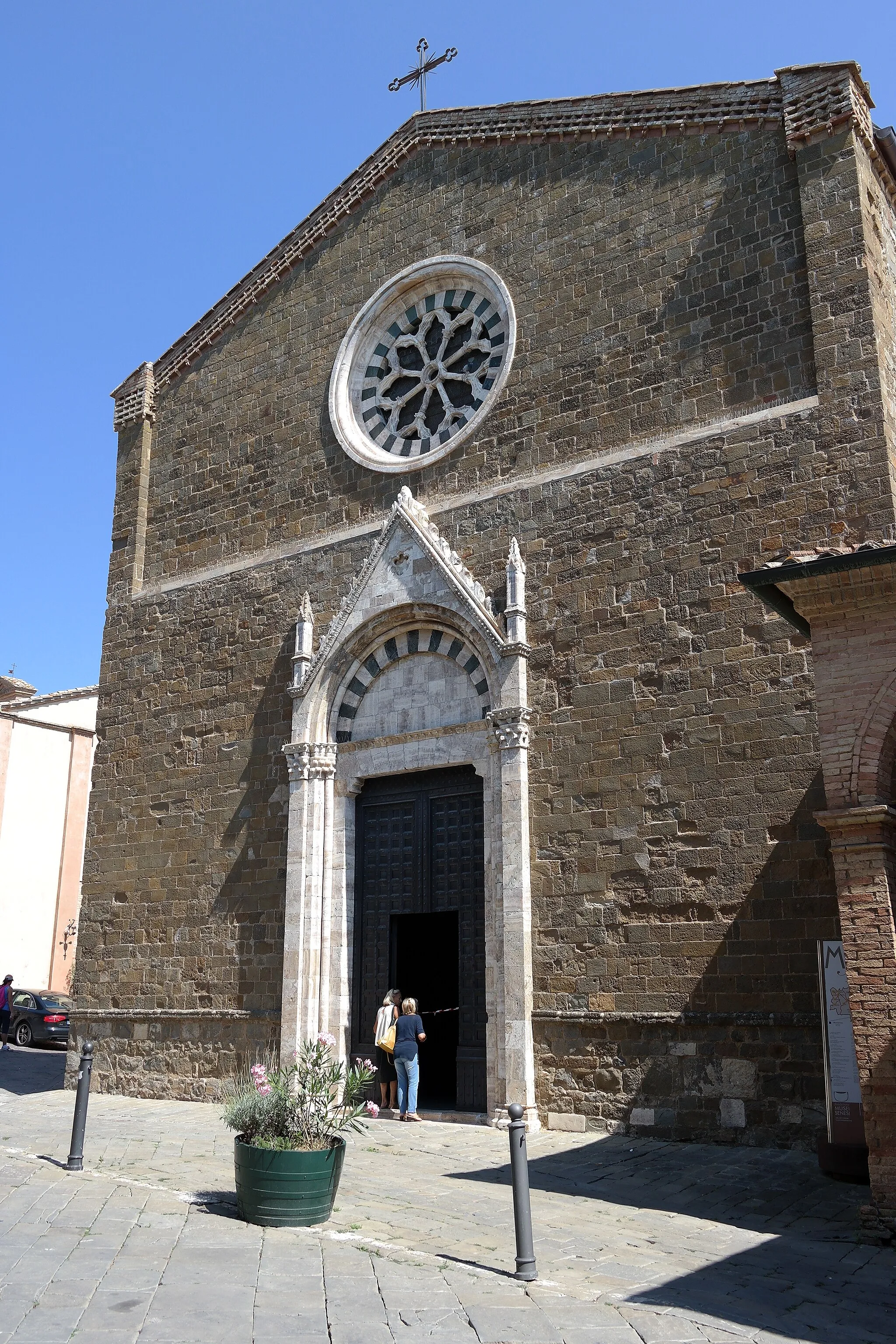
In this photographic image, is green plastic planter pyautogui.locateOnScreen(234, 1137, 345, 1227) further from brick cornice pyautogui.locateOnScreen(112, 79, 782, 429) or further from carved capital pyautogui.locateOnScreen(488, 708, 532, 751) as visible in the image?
brick cornice pyautogui.locateOnScreen(112, 79, 782, 429)

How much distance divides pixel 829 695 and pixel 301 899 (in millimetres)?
7825

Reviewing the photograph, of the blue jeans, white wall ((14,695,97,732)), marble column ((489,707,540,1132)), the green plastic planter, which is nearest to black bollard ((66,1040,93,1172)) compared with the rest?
the green plastic planter

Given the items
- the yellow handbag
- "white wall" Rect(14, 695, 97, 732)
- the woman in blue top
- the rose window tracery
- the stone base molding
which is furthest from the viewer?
Result: "white wall" Rect(14, 695, 97, 732)

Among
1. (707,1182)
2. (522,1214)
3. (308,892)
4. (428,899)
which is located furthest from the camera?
(308,892)

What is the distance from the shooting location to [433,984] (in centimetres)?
1595

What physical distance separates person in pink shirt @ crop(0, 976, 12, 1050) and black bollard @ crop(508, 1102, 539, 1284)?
2020 cm

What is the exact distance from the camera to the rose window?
15125 mm

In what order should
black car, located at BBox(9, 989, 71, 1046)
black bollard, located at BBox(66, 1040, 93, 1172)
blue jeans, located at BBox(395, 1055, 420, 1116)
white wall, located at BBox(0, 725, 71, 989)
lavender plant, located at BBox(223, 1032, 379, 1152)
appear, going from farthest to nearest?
1. white wall, located at BBox(0, 725, 71, 989)
2. black car, located at BBox(9, 989, 71, 1046)
3. blue jeans, located at BBox(395, 1055, 420, 1116)
4. black bollard, located at BBox(66, 1040, 93, 1172)
5. lavender plant, located at BBox(223, 1032, 379, 1152)

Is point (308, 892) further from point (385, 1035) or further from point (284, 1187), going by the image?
point (284, 1187)

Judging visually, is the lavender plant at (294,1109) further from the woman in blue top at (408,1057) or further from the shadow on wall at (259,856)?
the shadow on wall at (259,856)

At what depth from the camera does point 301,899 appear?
1400cm

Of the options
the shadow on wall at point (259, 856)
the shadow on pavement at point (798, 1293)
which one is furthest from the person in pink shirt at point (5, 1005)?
the shadow on pavement at point (798, 1293)

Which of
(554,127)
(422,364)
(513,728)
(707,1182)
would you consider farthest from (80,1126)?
(554,127)

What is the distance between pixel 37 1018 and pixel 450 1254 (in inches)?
817
